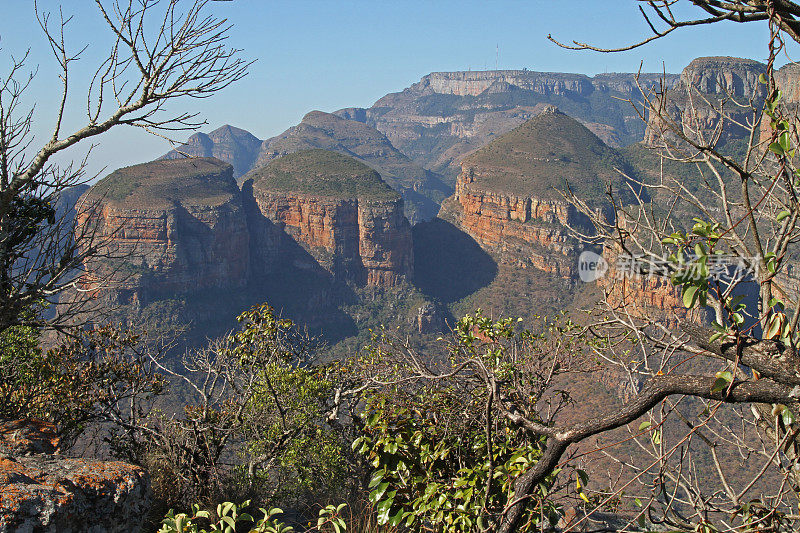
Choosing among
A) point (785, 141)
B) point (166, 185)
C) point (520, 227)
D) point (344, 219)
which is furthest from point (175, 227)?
point (785, 141)

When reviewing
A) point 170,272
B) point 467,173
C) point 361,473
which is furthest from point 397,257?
point 361,473

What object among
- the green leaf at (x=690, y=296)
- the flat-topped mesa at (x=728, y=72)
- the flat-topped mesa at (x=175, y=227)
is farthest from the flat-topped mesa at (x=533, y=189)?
the green leaf at (x=690, y=296)

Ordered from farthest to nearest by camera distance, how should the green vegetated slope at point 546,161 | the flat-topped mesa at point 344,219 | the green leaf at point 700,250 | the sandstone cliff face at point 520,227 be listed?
the flat-topped mesa at point 344,219 → the green vegetated slope at point 546,161 → the sandstone cliff face at point 520,227 → the green leaf at point 700,250

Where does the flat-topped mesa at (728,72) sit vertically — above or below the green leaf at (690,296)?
above

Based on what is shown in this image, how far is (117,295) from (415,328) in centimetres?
3255

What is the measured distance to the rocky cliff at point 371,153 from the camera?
13038 cm

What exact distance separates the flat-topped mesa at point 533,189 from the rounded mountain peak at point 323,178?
39.5 feet

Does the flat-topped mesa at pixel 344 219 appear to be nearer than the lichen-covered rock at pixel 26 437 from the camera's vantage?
No

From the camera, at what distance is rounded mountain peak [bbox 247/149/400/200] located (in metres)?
74.1

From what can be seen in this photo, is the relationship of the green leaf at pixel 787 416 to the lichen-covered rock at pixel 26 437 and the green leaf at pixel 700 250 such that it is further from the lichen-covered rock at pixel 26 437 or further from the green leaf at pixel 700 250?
the lichen-covered rock at pixel 26 437

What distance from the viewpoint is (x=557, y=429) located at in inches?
103

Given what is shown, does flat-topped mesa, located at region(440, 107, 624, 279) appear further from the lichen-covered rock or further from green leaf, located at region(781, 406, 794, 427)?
green leaf, located at region(781, 406, 794, 427)

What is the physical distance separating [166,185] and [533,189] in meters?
43.8

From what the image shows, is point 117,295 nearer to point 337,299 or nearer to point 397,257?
point 337,299
